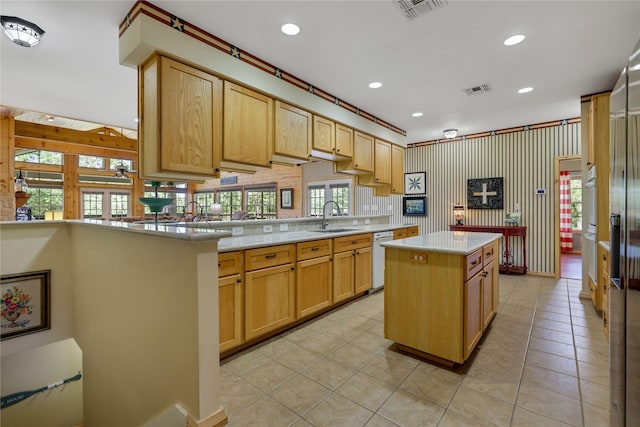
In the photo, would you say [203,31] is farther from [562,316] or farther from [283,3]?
[562,316]

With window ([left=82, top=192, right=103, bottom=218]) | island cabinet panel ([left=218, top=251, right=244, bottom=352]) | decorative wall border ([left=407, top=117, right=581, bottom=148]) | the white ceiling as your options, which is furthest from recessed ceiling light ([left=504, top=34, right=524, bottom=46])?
window ([left=82, top=192, right=103, bottom=218])

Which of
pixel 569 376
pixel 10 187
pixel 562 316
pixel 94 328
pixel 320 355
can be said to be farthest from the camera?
pixel 10 187

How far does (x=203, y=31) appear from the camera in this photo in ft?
7.81

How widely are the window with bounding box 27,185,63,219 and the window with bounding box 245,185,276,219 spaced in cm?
500

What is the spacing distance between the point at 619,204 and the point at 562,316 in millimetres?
2605

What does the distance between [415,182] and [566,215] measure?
16.9ft

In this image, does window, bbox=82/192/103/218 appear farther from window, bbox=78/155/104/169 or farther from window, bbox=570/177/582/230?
window, bbox=570/177/582/230

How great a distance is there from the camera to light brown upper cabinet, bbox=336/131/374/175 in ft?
13.9

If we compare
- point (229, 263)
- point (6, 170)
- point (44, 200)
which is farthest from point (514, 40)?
point (44, 200)

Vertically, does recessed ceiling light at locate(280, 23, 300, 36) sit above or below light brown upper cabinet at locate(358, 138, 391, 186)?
above

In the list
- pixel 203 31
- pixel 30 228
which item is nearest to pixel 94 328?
pixel 30 228

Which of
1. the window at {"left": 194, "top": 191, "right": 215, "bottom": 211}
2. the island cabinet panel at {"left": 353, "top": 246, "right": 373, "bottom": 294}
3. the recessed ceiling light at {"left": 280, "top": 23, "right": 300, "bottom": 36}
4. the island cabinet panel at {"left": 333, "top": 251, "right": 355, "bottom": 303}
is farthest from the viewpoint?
the window at {"left": 194, "top": 191, "right": 215, "bottom": 211}

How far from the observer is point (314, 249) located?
305 cm

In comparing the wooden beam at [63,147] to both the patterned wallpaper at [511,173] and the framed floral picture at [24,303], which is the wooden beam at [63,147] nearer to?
the framed floral picture at [24,303]
